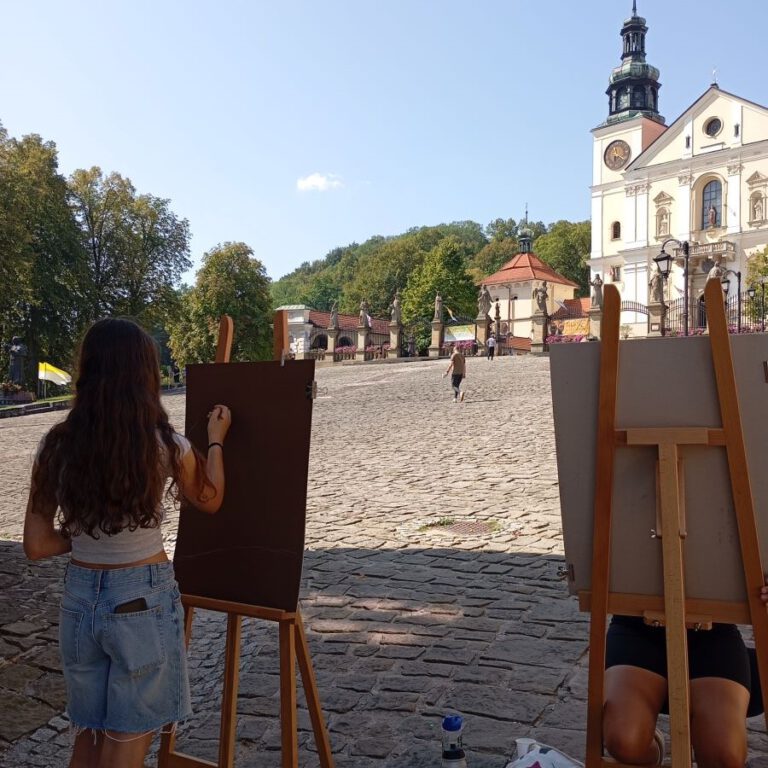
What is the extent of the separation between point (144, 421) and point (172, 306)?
1866 inches

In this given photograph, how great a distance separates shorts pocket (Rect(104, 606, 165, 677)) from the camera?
8.64ft

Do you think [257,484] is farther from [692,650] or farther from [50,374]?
[50,374]

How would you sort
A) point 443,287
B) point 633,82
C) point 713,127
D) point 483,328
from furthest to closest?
point 443,287
point 633,82
point 713,127
point 483,328

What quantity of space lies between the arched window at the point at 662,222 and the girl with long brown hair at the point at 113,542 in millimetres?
64587

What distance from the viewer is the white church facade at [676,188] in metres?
58.7

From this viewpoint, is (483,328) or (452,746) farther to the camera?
(483,328)

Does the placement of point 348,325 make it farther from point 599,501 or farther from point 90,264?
point 599,501

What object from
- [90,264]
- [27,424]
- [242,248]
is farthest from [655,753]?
[242,248]

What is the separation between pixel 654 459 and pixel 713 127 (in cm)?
6582

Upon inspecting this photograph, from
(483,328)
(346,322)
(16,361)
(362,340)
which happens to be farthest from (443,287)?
(16,361)

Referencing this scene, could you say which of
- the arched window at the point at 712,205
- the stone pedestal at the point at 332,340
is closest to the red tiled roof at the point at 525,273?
the arched window at the point at 712,205

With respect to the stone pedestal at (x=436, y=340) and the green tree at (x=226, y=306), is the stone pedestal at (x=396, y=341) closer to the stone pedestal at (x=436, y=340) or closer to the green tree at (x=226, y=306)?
the stone pedestal at (x=436, y=340)

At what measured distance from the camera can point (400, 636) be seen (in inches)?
220

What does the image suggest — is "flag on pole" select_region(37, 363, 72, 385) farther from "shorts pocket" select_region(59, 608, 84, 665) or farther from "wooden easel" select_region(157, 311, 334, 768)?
"shorts pocket" select_region(59, 608, 84, 665)
